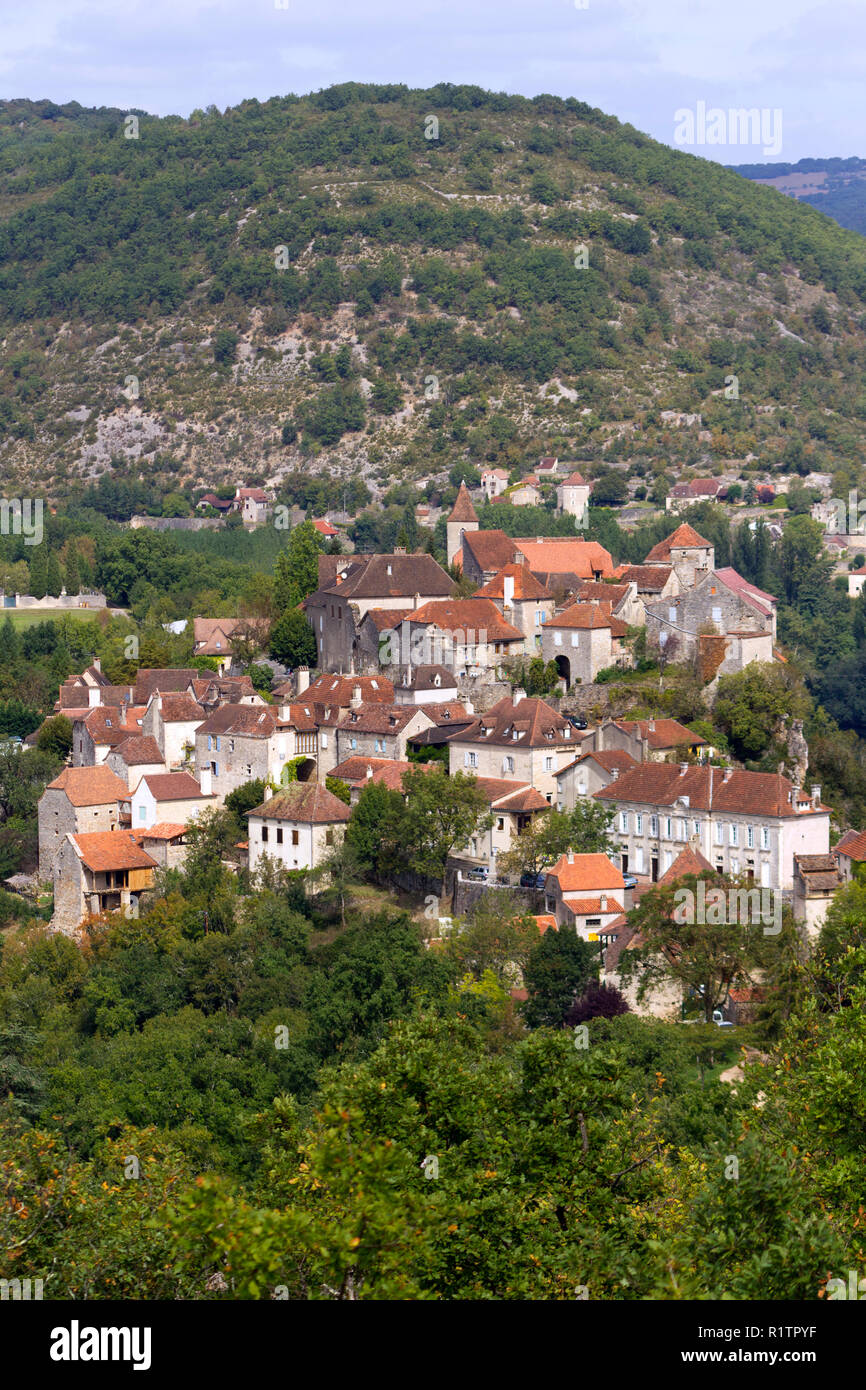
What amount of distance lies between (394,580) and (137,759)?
12.6m

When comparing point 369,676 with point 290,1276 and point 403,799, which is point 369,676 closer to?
point 403,799

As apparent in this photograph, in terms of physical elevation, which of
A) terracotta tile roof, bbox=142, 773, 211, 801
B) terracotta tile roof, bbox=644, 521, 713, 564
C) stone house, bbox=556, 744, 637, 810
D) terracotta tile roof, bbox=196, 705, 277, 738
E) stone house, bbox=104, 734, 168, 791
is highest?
terracotta tile roof, bbox=644, 521, 713, 564

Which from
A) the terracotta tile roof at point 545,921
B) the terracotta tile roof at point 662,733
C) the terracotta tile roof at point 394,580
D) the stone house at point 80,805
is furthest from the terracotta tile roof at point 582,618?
the stone house at point 80,805

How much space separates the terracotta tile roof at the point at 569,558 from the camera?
7000 cm

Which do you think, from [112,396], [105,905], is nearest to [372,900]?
[105,905]

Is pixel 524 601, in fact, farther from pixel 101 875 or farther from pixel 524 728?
pixel 101 875

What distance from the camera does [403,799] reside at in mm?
53812

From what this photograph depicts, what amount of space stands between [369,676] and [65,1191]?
135ft

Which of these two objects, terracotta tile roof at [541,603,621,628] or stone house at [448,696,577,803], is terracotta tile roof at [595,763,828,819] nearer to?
stone house at [448,696,577,803]

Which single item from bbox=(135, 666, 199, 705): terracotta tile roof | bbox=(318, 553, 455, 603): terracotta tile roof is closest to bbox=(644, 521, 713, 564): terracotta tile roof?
bbox=(318, 553, 455, 603): terracotta tile roof

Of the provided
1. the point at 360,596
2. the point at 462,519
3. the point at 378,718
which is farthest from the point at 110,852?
the point at 462,519

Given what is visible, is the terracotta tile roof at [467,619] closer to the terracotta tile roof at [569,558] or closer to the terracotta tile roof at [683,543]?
the terracotta tile roof at [569,558]

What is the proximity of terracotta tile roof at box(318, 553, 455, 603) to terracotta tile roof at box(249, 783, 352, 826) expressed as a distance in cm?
1200

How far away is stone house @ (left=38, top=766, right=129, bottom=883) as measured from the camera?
6000 centimetres
